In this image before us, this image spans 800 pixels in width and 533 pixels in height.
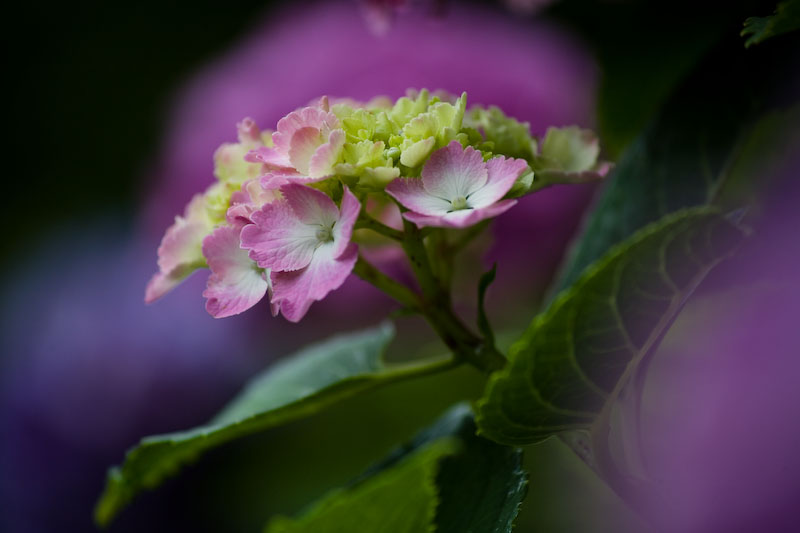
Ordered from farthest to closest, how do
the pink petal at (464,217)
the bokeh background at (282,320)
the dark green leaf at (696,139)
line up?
the bokeh background at (282,320)
the dark green leaf at (696,139)
the pink petal at (464,217)

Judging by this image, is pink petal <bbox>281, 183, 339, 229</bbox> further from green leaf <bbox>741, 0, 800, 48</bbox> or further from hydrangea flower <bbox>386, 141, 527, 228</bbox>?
green leaf <bbox>741, 0, 800, 48</bbox>

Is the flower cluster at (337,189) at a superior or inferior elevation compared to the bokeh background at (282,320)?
superior

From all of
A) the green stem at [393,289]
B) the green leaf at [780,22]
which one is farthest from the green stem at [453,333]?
the green leaf at [780,22]

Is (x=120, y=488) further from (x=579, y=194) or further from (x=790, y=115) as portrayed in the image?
(x=579, y=194)

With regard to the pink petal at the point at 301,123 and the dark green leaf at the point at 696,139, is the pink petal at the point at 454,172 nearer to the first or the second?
the pink petal at the point at 301,123

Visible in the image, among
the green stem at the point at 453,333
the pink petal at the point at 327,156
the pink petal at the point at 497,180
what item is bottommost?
the green stem at the point at 453,333

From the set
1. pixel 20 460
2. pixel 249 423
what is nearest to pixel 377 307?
pixel 20 460

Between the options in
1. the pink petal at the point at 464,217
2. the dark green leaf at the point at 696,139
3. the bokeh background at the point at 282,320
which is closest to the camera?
the pink petal at the point at 464,217

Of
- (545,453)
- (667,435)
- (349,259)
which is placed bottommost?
(545,453)
